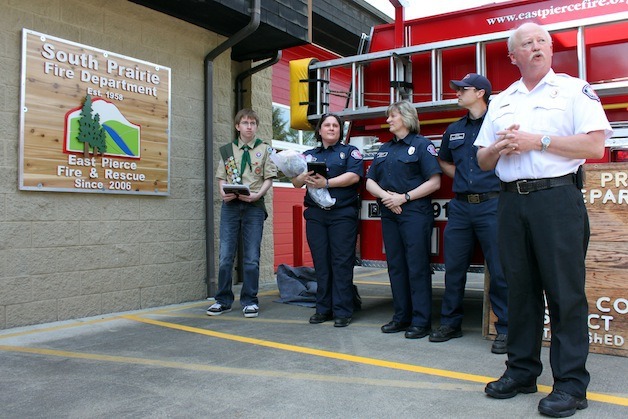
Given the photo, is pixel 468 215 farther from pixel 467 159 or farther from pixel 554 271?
pixel 554 271

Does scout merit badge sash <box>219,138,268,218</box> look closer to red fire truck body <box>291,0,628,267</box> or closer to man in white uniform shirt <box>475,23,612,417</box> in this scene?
red fire truck body <box>291,0,628,267</box>

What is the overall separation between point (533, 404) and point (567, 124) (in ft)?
5.02

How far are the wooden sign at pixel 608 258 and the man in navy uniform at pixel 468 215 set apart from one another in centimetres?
57

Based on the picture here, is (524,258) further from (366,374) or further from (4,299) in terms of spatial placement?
(4,299)

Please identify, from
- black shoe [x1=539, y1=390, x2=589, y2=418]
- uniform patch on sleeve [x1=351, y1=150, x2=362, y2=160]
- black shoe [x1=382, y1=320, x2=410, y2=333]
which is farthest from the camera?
uniform patch on sleeve [x1=351, y1=150, x2=362, y2=160]

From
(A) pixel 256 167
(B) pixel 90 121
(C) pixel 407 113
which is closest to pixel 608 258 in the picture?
(C) pixel 407 113

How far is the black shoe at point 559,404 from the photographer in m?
2.85

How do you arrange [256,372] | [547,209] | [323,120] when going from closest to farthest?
[547,209]
[256,372]
[323,120]

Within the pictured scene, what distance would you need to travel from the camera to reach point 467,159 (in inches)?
174

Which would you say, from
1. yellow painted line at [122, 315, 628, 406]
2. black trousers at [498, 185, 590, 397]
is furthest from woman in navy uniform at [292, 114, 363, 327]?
black trousers at [498, 185, 590, 397]

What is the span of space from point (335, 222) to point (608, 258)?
226 centimetres

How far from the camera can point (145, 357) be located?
4172mm

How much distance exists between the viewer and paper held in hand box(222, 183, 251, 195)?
223 inches

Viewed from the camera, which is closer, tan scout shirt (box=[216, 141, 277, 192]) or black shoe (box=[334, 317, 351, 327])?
black shoe (box=[334, 317, 351, 327])
